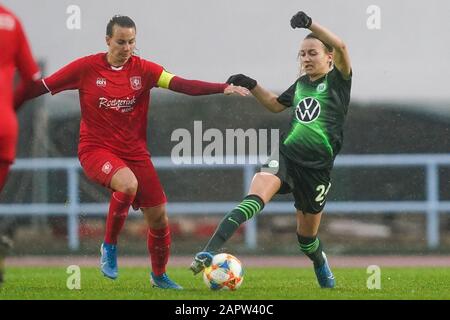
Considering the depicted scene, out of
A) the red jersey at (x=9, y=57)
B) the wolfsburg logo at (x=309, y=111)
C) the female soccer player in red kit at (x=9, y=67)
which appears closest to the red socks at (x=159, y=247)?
the wolfsburg logo at (x=309, y=111)

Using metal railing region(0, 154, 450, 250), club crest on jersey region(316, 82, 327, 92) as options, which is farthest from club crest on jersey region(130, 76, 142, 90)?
metal railing region(0, 154, 450, 250)

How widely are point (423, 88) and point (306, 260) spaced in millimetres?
2289

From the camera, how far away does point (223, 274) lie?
7102 millimetres

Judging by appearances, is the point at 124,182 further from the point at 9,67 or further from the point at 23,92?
the point at 9,67

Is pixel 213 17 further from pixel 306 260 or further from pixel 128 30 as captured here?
pixel 128 30

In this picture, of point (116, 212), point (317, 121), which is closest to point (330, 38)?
point (317, 121)

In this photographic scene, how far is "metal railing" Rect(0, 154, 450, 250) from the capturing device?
466 inches

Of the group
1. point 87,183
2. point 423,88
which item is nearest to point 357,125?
point 423,88

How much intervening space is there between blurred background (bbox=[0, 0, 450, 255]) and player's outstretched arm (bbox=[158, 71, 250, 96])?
3361mm

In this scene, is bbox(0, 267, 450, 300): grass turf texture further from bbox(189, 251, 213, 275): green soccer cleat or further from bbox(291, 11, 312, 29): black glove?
bbox(291, 11, 312, 29): black glove

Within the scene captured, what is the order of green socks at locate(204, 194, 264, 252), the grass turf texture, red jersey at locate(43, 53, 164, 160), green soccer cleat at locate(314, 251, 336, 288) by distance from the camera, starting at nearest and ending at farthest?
green socks at locate(204, 194, 264, 252) → the grass turf texture → red jersey at locate(43, 53, 164, 160) → green soccer cleat at locate(314, 251, 336, 288)

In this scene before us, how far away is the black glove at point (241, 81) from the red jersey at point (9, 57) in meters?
1.67

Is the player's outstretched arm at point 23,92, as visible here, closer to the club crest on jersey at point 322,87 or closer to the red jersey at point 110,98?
the red jersey at point 110,98

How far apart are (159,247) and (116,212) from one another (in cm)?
51
